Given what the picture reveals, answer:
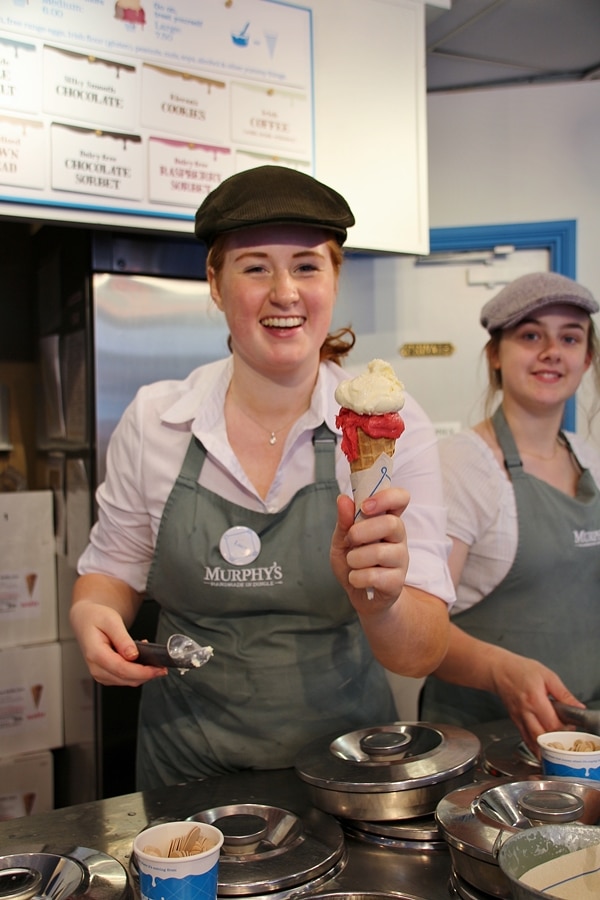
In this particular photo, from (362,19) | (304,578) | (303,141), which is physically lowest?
(304,578)

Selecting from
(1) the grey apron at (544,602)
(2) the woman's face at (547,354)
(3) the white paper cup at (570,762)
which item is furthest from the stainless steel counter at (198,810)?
(2) the woman's face at (547,354)

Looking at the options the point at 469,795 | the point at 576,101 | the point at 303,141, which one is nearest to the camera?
the point at 469,795

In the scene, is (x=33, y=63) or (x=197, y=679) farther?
(x=33, y=63)

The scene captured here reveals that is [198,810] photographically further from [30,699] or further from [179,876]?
[30,699]

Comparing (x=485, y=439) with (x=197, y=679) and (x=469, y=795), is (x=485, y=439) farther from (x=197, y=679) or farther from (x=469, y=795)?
(x=469, y=795)

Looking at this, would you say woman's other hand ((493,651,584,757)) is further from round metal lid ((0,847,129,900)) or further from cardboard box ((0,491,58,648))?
cardboard box ((0,491,58,648))

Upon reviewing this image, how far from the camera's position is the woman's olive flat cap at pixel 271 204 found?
5.12 feet

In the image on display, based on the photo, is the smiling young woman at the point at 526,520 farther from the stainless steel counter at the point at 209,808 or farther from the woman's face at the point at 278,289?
the woman's face at the point at 278,289

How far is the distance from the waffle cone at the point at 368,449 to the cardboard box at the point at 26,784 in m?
1.98

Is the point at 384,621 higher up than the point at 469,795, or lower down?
higher up

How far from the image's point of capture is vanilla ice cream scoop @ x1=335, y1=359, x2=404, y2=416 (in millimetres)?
1292

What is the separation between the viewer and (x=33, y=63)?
7.37ft

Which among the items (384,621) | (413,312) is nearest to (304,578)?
(384,621)

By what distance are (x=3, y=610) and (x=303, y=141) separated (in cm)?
178
